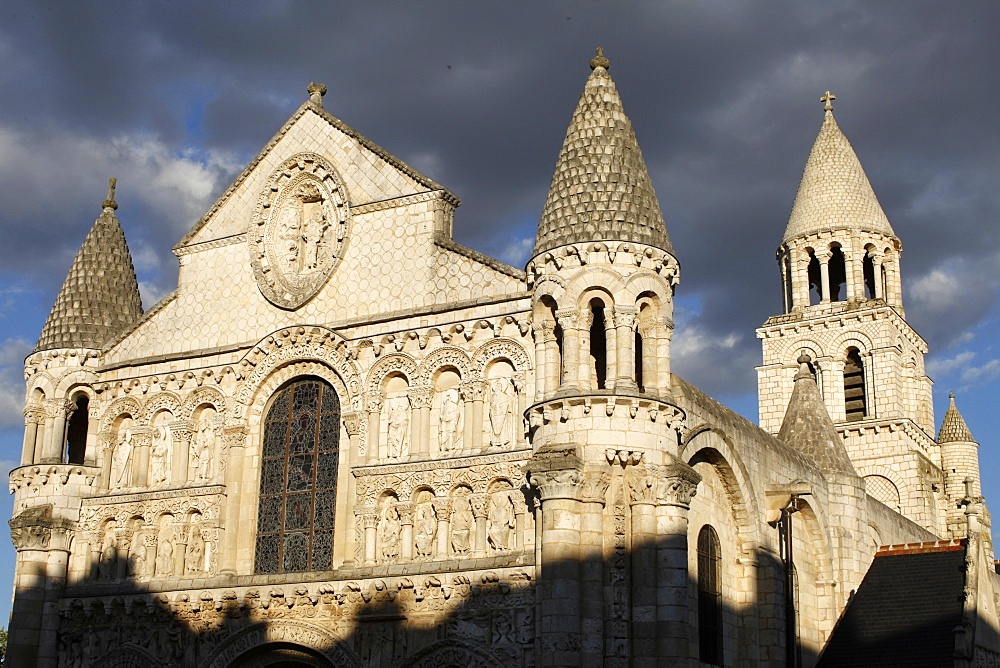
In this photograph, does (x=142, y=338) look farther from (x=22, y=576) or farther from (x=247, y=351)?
(x=22, y=576)

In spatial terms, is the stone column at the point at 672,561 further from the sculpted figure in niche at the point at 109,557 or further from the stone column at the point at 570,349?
the sculpted figure in niche at the point at 109,557

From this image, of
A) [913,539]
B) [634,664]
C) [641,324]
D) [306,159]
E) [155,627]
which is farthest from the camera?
[913,539]

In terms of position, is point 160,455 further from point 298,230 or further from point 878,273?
point 878,273

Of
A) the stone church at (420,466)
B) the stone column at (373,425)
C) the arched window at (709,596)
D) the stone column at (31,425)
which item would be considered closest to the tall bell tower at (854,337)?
the stone church at (420,466)

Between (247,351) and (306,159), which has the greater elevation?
(306,159)

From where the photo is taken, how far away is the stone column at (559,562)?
1939cm

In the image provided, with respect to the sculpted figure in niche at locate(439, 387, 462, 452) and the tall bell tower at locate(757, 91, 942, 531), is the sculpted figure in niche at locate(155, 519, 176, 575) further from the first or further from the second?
the tall bell tower at locate(757, 91, 942, 531)

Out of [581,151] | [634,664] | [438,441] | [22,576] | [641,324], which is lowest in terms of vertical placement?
[634,664]

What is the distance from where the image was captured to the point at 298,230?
26.1 meters

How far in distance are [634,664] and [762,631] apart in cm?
584

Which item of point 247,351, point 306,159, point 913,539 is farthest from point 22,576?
point 913,539

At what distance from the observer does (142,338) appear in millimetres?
27062

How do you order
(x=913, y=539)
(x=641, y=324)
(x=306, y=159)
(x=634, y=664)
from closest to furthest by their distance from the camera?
Result: (x=634, y=664), (x=641, y=324), (x=306, y=159), (x=913, y=539)

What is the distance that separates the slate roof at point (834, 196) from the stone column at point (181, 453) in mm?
26684
